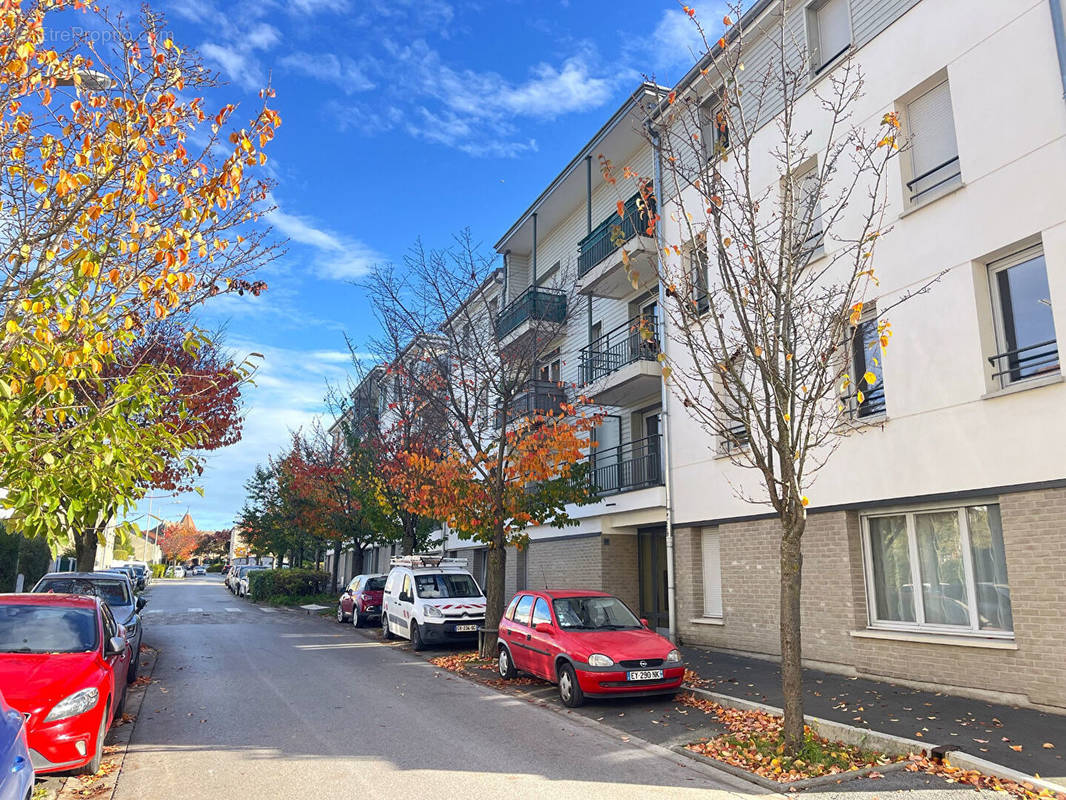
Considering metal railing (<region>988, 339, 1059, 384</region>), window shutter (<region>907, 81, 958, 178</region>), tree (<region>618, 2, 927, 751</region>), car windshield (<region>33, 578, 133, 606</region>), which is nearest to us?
tree (<region>618, 2, 927, 751</region>)

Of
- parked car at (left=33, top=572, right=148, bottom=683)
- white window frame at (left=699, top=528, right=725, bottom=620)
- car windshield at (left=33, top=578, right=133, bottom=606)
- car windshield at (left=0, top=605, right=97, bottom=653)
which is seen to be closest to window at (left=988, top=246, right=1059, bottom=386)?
white window frame at (left=699, top=528, right=725, bottom=620)

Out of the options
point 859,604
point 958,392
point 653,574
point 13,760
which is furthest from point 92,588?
point 958,392

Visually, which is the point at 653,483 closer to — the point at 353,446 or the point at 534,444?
the point at 534,444

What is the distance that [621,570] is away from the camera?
62.4ft

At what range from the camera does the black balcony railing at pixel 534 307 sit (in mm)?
20438

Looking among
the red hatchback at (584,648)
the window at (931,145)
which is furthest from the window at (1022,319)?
the red hatchback at (584,648)

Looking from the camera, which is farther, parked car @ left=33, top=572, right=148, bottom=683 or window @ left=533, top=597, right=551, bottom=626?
parked car @ left=33, top=572, right=148, bottom=683

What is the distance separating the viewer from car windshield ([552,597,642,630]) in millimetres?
10953

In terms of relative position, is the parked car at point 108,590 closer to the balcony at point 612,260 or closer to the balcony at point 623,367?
the balcony at point 623,367

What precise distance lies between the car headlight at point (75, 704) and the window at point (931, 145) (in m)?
11.9

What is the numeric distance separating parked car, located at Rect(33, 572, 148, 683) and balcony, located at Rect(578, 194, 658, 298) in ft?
39.0

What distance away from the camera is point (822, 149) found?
13.0 m

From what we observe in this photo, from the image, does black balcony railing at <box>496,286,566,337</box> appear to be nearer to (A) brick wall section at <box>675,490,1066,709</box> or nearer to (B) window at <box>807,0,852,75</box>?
(A) brick wall section at <box>675,490,1066,709</box>

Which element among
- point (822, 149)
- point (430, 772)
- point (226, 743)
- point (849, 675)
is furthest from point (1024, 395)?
point (226, 743)
